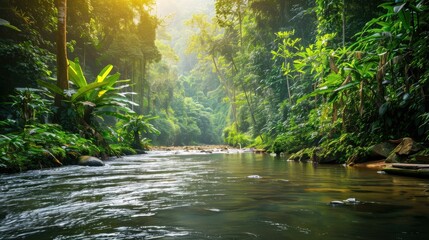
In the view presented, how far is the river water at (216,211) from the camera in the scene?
1871 millimetres

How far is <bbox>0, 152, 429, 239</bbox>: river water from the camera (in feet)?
6.14

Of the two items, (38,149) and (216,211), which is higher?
(38,149)

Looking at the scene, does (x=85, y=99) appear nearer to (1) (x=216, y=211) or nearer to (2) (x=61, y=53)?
(2) (x=61, y=53)

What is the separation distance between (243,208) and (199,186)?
1.36 metres

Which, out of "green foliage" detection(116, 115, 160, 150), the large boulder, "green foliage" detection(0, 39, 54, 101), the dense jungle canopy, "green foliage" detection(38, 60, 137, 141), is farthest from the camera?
"green foliage" detection(116, 115, 160, 150)

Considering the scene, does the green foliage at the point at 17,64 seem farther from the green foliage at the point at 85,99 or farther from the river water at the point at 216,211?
the river water at the point at 216,211

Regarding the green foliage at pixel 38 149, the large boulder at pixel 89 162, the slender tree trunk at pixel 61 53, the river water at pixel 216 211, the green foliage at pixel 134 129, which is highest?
the slender tree trunk at pixel 61 53

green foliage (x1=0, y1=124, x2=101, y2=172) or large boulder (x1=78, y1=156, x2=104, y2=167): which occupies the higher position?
green foliage (x1=0, y1=124, x2=101, y2=172)

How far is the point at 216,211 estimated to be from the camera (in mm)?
2473

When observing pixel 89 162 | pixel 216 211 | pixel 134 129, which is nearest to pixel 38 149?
pixel 89 162

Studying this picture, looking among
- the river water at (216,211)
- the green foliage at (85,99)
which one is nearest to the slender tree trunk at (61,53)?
the green foliage at (85,99)

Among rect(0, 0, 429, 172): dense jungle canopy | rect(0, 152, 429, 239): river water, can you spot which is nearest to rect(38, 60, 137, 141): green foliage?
rect(0, 0, 429, 172): dense jungle canopy

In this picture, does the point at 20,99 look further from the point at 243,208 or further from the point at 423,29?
the point at 423,29

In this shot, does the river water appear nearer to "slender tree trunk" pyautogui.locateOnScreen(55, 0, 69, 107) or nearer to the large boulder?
the large boulder
